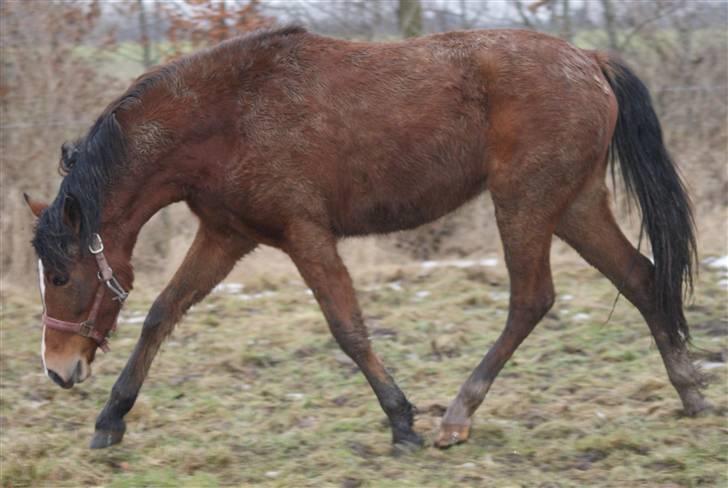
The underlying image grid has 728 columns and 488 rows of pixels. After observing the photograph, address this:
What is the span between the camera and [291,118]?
17.2ft

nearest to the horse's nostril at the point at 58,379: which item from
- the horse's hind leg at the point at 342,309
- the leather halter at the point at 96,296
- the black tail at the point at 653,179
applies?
the leather halter at the point at 96,296

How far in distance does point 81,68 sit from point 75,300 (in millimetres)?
5031

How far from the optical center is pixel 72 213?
199 inches

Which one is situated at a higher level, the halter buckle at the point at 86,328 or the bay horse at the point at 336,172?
the bay horse at the point at 336,172

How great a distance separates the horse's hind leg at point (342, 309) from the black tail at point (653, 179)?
1.47 meters

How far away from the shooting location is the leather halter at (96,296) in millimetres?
5078

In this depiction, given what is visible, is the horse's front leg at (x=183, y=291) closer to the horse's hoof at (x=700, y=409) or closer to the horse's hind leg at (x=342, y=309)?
the horse's hind leg at (x=342, y=309)

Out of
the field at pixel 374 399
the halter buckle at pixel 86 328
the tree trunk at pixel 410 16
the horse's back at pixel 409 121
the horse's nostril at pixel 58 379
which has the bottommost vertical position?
the field at pixel 374 399

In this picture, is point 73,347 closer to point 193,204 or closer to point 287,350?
point 193,204

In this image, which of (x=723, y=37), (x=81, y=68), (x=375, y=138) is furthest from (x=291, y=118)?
(x=723, y=37)

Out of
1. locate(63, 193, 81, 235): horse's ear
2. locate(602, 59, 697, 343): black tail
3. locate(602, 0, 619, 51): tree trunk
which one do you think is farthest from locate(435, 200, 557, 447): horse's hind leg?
locate(602, 0, 619, 51): tree trunk

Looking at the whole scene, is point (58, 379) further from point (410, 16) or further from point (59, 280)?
point (410, 16)

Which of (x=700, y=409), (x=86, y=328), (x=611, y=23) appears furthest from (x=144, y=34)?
(x=700, y=409)

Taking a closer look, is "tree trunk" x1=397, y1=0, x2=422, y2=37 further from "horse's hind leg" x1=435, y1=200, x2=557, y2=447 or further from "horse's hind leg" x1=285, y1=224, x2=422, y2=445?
"horse's hind leg" x1=285, y1=224, x2=422, y2=445
